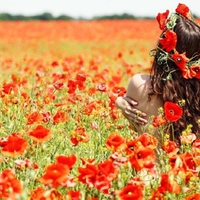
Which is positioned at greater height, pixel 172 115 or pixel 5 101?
pixel 172 115

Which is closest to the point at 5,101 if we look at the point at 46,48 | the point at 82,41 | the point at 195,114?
the point at 195,114

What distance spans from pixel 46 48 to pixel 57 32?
497 cm

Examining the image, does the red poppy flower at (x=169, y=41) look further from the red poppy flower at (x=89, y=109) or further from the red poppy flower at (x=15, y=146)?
the red poppy flower at (x=15, y=146)

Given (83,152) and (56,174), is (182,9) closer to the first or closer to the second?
(83,152)

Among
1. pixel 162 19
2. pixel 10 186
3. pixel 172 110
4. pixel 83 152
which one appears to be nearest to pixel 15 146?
pixel 10 186

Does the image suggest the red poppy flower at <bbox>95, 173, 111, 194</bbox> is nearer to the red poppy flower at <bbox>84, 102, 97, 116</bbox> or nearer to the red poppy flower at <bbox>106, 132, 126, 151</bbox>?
the red poppy flower at <bbox>106, 132, 126, 151</bbox>

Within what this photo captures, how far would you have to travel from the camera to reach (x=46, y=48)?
16562mm

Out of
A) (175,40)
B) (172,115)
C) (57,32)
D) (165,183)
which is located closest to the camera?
(165,183)

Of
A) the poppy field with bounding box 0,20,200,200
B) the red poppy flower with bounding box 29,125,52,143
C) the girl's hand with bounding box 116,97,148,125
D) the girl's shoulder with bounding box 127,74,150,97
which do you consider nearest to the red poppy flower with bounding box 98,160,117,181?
the poppy field with bounding box 0,20,200,200

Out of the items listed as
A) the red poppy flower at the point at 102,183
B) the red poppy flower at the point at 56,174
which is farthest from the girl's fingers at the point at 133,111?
the red poppy flower at the point at 56,174

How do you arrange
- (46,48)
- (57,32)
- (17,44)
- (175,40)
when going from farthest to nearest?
(57,32)
(17,44)
(46,48)
(175,40)

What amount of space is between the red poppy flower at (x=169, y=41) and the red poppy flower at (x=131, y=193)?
1269 mm

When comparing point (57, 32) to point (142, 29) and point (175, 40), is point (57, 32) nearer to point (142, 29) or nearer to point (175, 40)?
point (142, 29)

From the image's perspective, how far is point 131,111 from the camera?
3.64 m
